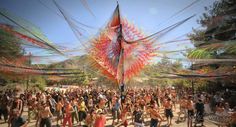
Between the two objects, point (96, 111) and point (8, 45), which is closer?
point (8, 45)

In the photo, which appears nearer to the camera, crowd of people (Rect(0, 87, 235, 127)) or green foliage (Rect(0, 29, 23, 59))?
green foliage (Rect(0, 29, 23, 59))

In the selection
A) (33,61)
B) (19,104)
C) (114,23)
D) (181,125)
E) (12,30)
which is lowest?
(181,125)

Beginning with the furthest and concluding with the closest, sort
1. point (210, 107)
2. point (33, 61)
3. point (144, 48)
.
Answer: point (210, 107) → point (144, 48) → point (33, 61)

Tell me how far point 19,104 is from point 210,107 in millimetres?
14082

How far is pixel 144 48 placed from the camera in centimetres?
1158

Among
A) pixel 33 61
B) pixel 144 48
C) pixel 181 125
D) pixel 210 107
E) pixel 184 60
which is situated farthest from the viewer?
pixel 210 107

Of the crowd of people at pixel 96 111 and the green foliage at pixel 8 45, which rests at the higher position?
the green foliage at pixel 8 45

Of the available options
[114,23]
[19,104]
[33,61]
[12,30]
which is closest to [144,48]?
[114,23]

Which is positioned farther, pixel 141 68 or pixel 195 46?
pixel 141 68

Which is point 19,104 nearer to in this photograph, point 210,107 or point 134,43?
point 134,43

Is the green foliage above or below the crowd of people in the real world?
above

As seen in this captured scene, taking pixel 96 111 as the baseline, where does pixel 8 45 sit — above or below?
above

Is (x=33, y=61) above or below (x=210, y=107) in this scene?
above

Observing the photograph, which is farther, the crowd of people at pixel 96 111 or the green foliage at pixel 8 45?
the crowd of people at pixel 96 111
